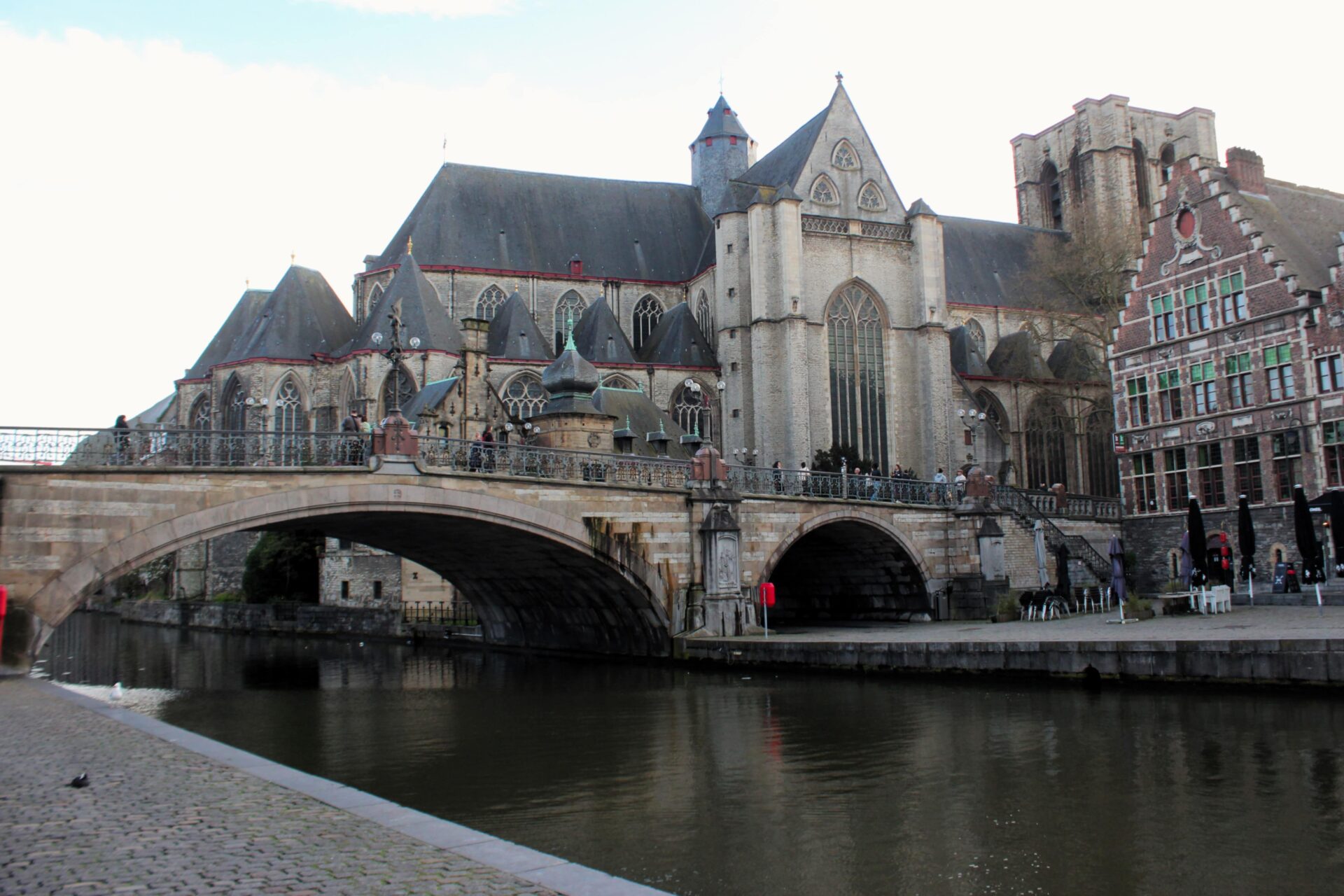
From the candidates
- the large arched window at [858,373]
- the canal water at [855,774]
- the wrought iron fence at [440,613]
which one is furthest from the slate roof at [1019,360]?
the canal water at [855,774]

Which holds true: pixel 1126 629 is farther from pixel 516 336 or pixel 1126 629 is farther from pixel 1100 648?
pixel 516 336

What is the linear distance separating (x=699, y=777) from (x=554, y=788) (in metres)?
1.54

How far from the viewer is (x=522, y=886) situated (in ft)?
17.2

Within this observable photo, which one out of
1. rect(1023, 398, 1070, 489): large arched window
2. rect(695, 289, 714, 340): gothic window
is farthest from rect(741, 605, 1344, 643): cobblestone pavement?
rect(1023, 398, 1070, 489): large arched window

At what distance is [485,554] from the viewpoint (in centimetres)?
2623

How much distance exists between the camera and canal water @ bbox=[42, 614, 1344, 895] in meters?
7.99

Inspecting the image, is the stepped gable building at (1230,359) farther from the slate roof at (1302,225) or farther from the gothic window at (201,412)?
the gothic window at (201,412)

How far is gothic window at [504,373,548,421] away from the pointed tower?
15.2 metres

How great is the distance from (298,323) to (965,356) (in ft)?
90.9

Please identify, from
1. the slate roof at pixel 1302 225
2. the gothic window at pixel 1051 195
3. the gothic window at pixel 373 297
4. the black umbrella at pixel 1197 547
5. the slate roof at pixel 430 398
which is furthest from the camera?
the gothic window at pixel 1051 195

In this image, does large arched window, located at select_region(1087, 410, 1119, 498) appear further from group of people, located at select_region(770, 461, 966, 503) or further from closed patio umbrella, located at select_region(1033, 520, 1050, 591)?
group of people, located at select_region(770, 461, 966, 503)

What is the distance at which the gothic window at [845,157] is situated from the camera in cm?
4472

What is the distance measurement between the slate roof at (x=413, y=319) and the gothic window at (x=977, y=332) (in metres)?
23.7

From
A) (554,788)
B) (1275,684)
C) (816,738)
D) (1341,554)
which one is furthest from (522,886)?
(1341,554)
